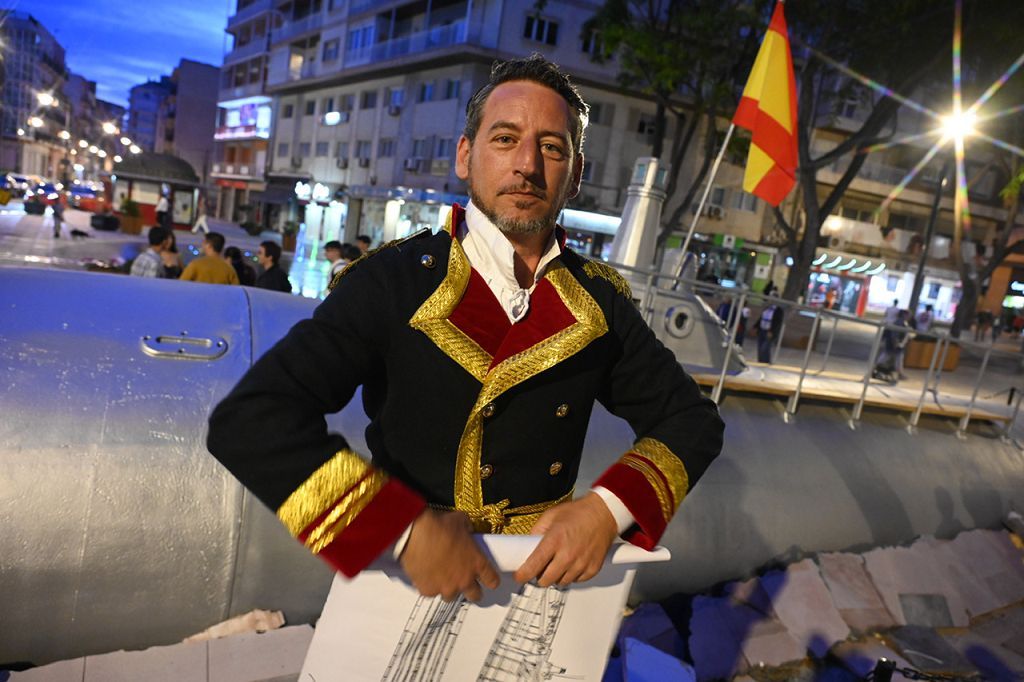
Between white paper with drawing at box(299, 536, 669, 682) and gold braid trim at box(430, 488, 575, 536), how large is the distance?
0.12 meters

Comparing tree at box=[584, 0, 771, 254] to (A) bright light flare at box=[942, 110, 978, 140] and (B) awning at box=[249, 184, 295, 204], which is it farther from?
(B) awning at box=[249, 184, 295, 204]

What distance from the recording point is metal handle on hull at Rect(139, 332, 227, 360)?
2.98 m

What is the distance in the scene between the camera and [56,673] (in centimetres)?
254

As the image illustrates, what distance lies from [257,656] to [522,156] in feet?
8.05

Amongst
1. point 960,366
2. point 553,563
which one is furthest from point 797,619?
point 960,366

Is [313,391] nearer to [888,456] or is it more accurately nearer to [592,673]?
[592,673]

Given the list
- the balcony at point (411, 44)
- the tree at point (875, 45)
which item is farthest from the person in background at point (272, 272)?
the balcony at point (411, 44)

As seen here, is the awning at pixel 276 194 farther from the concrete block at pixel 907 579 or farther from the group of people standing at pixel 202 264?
the concrete block at pixel 907 579

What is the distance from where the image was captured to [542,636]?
152 centimetres

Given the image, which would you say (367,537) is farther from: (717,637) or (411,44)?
(411,44)

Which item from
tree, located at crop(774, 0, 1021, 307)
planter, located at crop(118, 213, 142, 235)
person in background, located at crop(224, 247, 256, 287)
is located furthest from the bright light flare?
planter, located at crop(118, 213, 142, 235)

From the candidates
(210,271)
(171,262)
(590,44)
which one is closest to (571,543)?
(210,271)

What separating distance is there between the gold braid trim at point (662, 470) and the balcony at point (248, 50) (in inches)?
1896

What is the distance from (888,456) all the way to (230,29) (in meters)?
53.8
